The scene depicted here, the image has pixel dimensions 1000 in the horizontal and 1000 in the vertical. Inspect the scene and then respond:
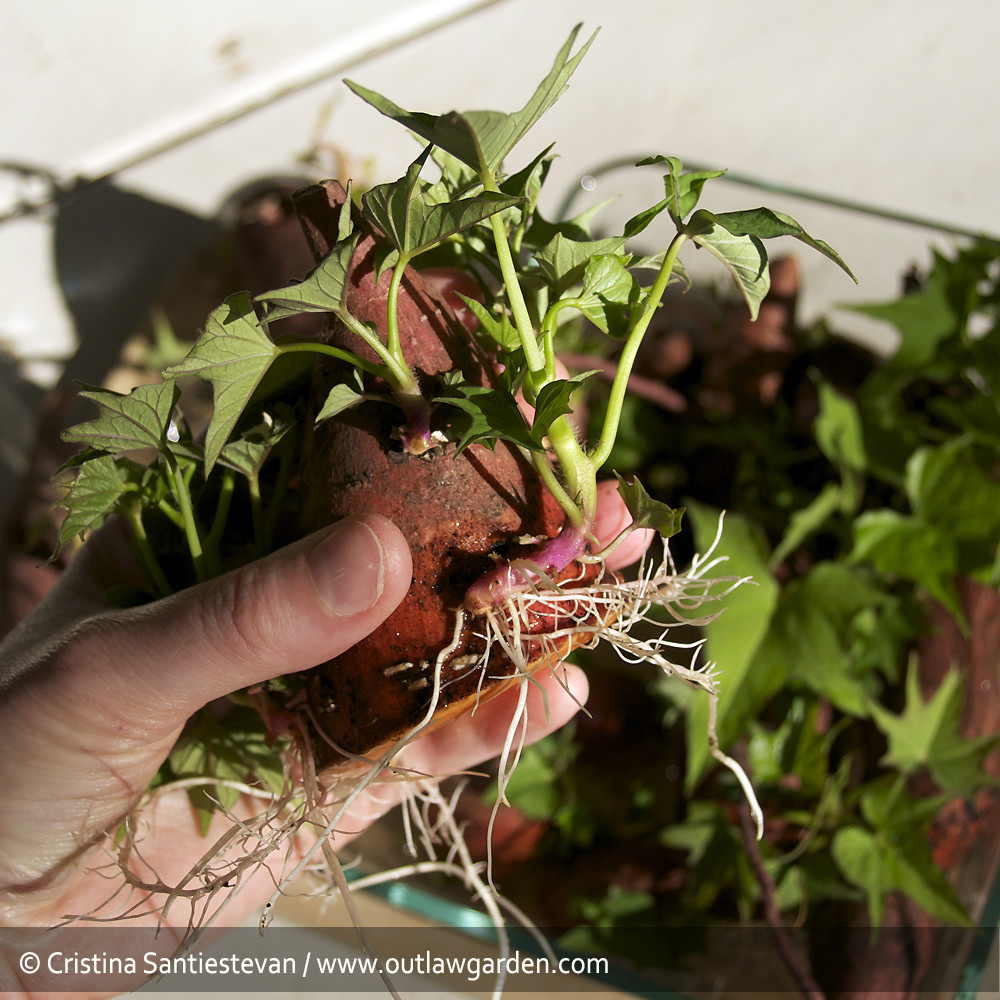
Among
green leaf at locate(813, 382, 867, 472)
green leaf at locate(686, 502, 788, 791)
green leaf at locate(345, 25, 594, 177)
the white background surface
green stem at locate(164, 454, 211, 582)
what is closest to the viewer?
green leaf at locate(345, 25, 594, 177)

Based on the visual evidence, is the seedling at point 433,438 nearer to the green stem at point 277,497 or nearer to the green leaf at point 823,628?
the green stem at point 277,497

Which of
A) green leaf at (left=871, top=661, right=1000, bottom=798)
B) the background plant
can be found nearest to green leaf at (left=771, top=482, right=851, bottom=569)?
the background plant

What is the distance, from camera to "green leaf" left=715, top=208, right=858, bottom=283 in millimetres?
280

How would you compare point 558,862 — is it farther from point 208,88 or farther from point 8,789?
point 208,88

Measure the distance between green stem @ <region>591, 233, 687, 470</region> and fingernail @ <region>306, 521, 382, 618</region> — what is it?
0.35 feet

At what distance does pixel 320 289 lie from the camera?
0.30 metres

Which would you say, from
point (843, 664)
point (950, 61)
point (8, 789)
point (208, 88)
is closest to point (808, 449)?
point (843, 664)

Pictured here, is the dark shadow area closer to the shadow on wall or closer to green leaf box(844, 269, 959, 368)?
the shadow on wall

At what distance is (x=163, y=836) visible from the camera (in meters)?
0.49

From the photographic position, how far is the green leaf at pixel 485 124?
0.81 feet

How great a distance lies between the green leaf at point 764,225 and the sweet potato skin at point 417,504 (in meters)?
0.13

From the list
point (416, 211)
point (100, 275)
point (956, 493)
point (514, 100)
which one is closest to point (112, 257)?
point (100, 275)

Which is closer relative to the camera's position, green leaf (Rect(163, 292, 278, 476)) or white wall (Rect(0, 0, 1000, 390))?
green leaf (Rect(163, 292, 278, 476))

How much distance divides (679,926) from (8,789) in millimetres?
587
